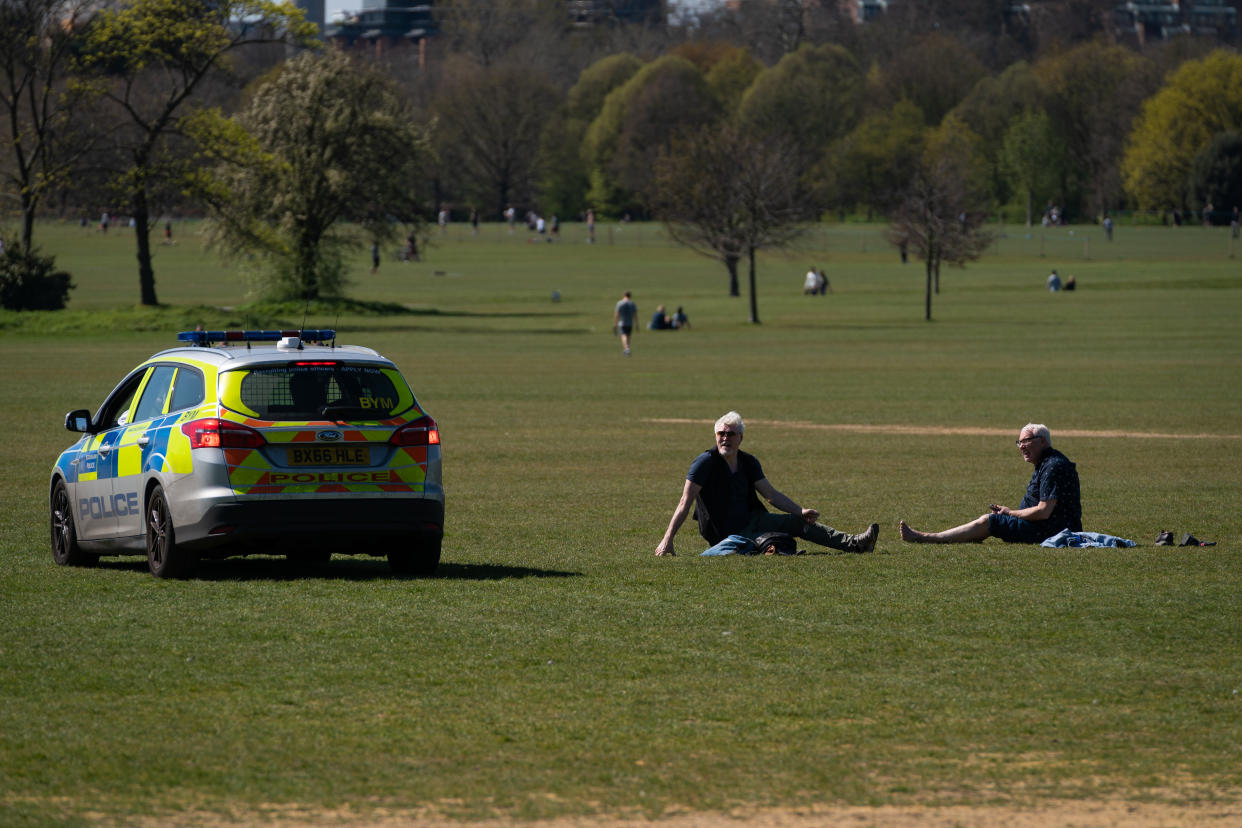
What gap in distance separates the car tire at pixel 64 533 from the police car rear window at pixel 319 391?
7.99ft

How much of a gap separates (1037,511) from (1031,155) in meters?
122

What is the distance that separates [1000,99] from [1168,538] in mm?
127833

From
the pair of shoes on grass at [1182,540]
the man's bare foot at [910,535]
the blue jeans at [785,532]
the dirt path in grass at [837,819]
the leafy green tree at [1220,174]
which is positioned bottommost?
the pair of shoes on grass at [1182,540]

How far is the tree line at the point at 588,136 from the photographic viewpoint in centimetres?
6069

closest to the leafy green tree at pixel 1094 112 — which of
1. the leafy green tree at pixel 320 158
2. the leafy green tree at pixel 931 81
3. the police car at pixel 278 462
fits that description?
the leafy green tree at pixel 931 81

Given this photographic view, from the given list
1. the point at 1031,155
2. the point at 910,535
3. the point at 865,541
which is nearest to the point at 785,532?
the point at 865,541

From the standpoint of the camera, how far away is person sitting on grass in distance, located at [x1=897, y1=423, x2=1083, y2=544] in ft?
47.5

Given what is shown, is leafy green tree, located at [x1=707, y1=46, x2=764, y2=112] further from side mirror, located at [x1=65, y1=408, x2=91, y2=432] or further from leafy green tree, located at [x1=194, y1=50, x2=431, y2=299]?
side mirror, located at [x1=65, y1=408, x2=91, y2=432]

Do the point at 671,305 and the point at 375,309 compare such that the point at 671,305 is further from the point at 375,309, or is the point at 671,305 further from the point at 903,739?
the point at 903,739

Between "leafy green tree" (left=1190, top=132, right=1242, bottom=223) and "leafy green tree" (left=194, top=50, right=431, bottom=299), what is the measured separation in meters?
64.4

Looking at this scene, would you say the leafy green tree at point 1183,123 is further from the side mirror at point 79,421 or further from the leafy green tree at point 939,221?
the side mirror at point 79,421

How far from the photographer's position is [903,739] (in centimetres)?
802

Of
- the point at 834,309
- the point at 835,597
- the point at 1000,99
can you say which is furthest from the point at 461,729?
the point at 1000,99

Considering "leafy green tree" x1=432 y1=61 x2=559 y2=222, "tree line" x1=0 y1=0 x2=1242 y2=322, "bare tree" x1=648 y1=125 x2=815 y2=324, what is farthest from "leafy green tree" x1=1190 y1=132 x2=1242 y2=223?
"leafy green tree" x1=432 y1=61 x2=559 y2=222
